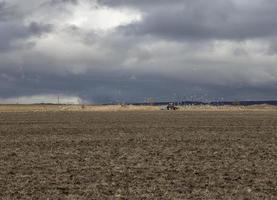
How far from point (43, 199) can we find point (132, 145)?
2057 centimetres

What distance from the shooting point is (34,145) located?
39.0 meters

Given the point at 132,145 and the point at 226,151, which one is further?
the point at 132,145

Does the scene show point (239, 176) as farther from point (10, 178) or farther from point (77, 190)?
point (10, 178)

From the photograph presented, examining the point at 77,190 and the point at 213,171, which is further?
the point at 213,171

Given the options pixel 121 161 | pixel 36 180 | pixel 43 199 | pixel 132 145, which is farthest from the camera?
pixel 132 145

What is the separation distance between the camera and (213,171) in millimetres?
25000

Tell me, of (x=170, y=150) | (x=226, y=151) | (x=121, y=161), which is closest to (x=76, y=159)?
(x=121, y=161)

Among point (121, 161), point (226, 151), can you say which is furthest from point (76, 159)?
point (226, 151)

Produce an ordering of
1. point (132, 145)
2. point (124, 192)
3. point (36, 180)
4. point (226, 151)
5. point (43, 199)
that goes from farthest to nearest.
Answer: point (132, 145) < point (226, 151) < point (36, 180) < point (124, 192) < point (43, 199)

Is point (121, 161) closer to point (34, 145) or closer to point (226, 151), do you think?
point (226, 151)

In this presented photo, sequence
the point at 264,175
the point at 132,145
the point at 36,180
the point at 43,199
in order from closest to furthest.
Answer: the point at 43,199
the point at 36,180
the point at 264,175
the point at 132,145

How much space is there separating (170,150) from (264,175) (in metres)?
11.6

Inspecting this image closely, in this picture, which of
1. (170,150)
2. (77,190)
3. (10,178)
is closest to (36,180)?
(10,178)

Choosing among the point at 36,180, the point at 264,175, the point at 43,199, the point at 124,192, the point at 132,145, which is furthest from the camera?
the point at 132,145
